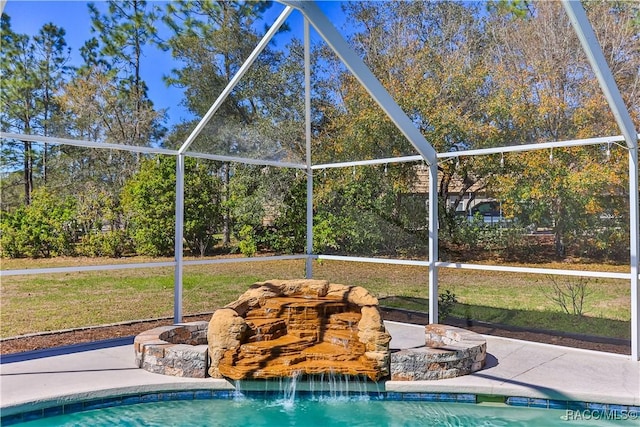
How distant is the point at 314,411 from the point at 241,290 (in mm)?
7262

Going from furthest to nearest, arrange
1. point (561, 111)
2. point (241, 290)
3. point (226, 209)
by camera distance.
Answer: point (226, 209), point (241, 290), point (561, 111)

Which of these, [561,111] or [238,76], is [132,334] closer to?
[238,76]

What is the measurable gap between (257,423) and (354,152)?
8.14 metres

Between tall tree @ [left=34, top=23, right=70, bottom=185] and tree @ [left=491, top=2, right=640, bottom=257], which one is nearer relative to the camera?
tree @ [left=491, top=2, right=640, bottom=257]

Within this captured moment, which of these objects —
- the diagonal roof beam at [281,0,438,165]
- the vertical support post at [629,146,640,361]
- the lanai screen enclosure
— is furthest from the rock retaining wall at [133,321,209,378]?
the vertical support post at [629,146,640,361]

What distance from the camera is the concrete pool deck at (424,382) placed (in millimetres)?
4703

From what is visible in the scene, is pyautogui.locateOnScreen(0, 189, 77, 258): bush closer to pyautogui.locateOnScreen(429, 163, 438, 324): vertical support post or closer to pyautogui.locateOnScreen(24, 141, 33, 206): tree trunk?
pyautogui.locateOnScreen(24, 141, 33, 206): tree trunk

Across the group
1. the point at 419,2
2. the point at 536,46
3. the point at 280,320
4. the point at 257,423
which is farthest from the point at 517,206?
the point at 257,423

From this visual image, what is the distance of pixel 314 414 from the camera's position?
15.9ft

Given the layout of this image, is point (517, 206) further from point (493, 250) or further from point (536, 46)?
point (536, 46)

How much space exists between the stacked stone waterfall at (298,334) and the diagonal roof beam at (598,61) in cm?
336

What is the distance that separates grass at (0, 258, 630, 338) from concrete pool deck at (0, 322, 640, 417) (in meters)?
3.15

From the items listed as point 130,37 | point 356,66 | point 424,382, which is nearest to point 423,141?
point 356,66

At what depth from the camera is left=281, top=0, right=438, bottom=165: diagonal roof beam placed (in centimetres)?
456
